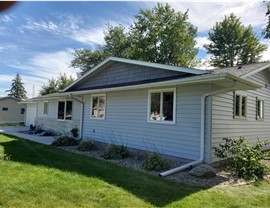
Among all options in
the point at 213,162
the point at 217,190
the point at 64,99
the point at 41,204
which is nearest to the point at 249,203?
the point at 217,190

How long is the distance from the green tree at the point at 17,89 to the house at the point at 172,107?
53372mm

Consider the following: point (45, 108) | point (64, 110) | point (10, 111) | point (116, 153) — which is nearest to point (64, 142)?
point (116, 153)

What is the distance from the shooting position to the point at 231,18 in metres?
33.4

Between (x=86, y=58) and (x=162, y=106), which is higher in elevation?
(x=86, y=58)

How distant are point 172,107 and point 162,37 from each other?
25.0 meters

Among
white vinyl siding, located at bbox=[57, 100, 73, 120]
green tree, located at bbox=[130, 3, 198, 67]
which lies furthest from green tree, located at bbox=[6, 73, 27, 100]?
white vinyl siding, located at bbox=[57, 100, 73, 120]

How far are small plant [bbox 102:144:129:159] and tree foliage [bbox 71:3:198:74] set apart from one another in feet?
74.5

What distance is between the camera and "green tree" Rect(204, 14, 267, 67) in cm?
3156

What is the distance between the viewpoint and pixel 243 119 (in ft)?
31.5

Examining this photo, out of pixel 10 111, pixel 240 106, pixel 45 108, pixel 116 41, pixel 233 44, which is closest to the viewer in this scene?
pixel 240 106

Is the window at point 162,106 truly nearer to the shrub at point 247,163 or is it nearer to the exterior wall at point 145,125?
the exterior wall at point 145,125

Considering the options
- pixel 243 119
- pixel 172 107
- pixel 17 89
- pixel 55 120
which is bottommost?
pixel 55 120

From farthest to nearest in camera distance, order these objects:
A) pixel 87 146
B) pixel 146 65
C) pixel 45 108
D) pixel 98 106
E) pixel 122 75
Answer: pixel 45 108, pixel 98 106, pixel 122 75, pixel 87 146, pixel 146 65

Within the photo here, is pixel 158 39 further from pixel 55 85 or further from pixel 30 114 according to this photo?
pixel 30 114
